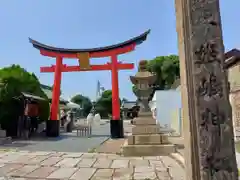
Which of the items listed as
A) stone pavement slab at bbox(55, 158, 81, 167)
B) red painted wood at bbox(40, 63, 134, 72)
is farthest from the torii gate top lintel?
stone pavement slab at bbox(55, 158, 81, 167)

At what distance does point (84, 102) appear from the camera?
182ft

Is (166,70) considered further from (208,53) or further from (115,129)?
(208,53)

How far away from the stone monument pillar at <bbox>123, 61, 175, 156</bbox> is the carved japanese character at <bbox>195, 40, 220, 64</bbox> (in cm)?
465

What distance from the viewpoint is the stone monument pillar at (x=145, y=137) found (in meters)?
6.68

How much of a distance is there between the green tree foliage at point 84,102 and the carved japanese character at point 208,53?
2009 inches

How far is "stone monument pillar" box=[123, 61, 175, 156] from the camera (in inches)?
263

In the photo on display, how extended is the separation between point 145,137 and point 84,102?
49539 millimetres

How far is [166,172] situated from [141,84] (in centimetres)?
384

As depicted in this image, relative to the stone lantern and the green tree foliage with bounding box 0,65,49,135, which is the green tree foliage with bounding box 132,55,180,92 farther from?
the stone lantern

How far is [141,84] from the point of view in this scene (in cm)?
788

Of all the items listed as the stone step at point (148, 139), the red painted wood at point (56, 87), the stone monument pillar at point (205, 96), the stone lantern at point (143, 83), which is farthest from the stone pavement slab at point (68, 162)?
the red painted wood at point (56, 87)

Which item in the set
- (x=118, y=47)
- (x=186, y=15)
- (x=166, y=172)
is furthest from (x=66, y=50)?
(x=186, y=15)

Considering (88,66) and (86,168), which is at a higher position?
(88,66)

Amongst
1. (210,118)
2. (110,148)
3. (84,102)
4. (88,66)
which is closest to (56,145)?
(110,148)
